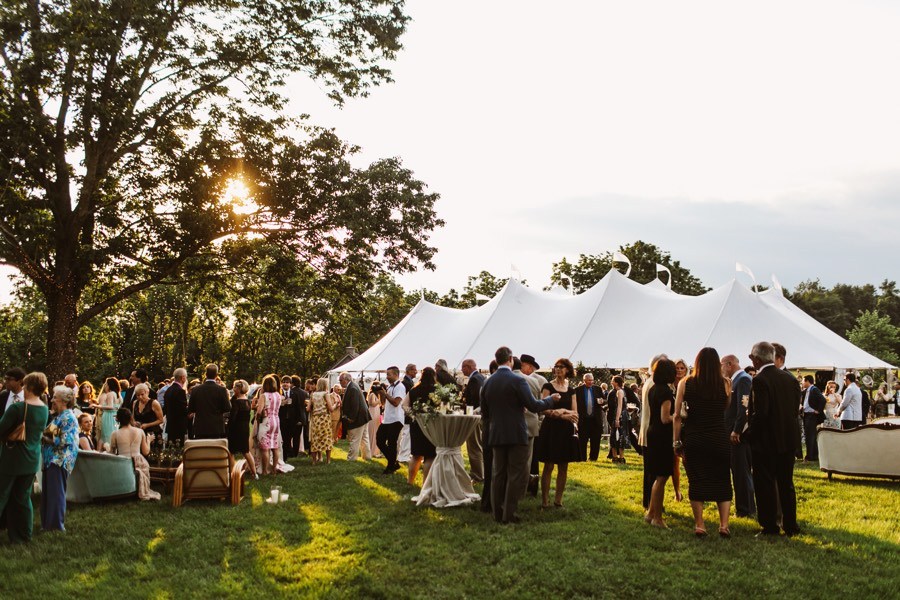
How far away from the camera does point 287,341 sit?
18297 millimetres

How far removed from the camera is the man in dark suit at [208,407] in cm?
1089

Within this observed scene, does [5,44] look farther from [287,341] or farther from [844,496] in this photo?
[844,496]

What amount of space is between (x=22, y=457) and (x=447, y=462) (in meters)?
4.51

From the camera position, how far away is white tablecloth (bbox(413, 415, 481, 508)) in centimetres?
874

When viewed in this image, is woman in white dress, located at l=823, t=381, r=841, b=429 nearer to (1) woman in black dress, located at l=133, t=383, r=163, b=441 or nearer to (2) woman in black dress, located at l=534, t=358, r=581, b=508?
(2) woman in black dress, located at l=534, t=358, r=581, b=508

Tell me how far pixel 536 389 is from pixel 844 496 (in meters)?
4.71

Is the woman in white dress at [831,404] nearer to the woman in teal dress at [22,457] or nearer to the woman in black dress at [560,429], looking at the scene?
the woman in black dress at [560,429]

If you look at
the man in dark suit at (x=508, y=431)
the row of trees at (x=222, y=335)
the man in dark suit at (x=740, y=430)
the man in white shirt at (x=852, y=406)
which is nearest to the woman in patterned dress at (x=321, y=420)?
the man in dark suit at (x=508, y=431)

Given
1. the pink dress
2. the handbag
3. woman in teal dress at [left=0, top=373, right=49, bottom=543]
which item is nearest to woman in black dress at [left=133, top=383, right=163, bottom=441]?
the pink dress

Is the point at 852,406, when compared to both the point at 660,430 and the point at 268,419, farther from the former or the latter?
the point at 268,419

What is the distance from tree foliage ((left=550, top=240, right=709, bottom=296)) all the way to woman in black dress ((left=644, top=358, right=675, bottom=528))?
45.0 metres

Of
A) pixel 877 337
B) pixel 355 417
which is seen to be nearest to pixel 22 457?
pixel 355 417

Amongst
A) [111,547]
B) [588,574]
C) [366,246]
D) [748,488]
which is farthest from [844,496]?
[366,246]

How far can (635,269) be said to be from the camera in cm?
5309
